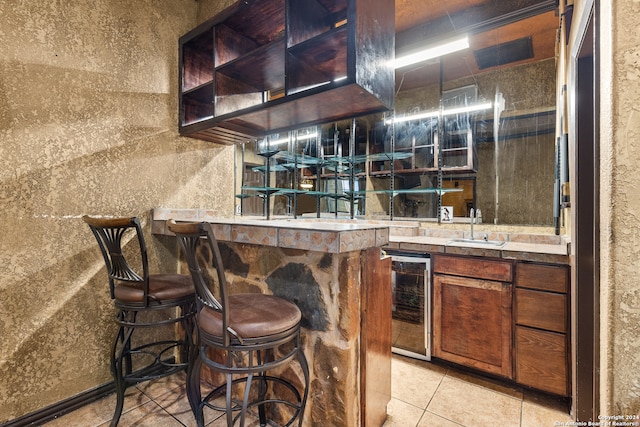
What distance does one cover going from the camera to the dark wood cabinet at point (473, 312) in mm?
2053

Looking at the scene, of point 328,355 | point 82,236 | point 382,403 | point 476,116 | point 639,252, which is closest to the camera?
point 639,252

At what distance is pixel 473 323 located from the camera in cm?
216

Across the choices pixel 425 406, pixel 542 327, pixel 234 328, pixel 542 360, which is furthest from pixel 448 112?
pixel 234 328

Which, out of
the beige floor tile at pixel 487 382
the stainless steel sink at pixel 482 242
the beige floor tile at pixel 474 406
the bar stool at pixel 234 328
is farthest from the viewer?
the stainless steel sink at pixel 482 242

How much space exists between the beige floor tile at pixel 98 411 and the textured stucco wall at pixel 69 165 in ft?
0.39

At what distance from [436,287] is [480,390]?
0.72 m

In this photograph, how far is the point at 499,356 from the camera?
81.3 inches

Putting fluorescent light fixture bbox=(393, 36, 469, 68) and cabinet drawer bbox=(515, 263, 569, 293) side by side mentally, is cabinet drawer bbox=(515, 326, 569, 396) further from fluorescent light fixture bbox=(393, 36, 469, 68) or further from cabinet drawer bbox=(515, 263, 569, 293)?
fluorescent light fixture bbox=(393, 36, 469, 68)

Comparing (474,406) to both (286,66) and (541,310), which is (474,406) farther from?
(286,66)

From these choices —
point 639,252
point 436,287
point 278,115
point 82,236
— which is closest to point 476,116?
point 436,287

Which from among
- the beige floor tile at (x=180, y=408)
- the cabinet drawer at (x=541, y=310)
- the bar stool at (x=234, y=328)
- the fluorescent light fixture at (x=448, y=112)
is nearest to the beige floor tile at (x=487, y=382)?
the cabinet drawer at (x=541, y=310)

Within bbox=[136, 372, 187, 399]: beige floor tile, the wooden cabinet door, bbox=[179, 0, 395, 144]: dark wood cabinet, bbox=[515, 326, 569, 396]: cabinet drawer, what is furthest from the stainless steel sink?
bbox=[136, 372, 187, 399]: beige floor tile

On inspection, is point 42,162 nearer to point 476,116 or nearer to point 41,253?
point 41,253

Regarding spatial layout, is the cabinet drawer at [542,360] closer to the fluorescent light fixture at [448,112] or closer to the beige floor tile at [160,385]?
the fluorescent light fixture at [448,112]
